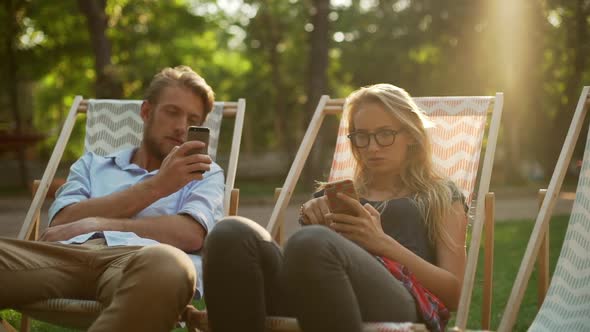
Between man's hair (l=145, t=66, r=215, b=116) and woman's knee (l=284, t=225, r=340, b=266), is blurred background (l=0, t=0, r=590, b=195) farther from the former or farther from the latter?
woman's knee (l=284, t=225, r=340, b=266)

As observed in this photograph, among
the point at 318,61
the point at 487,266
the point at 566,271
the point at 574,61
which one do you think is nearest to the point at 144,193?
the point at 487,266

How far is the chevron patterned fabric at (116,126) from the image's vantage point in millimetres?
4164

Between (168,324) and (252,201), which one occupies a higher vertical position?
(168,324)

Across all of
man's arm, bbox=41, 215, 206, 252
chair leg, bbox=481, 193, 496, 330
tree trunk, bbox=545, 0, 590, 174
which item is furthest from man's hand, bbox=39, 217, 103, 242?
tree trunk, bbox=545, 0, 590, 174

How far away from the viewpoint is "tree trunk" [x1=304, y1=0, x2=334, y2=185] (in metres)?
12.5

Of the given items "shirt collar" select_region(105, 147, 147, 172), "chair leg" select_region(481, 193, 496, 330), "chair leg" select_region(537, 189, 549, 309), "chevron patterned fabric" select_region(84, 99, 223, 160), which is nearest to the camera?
"chair leg" select_region(481, 193, 496, 330)

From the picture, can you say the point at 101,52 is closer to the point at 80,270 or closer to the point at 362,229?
the point at 80,270

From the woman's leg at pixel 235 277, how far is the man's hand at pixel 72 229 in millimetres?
835

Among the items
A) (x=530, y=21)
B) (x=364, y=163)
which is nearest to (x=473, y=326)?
(x=364, y=163)

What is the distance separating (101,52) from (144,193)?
10366 mm

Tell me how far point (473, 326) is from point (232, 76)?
2041cm

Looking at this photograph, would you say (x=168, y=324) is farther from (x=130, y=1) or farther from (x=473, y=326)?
(x=130, y=1)

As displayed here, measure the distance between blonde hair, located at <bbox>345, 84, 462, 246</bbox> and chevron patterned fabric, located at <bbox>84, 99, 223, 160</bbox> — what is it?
4.21 ft

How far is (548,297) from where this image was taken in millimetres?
3074
